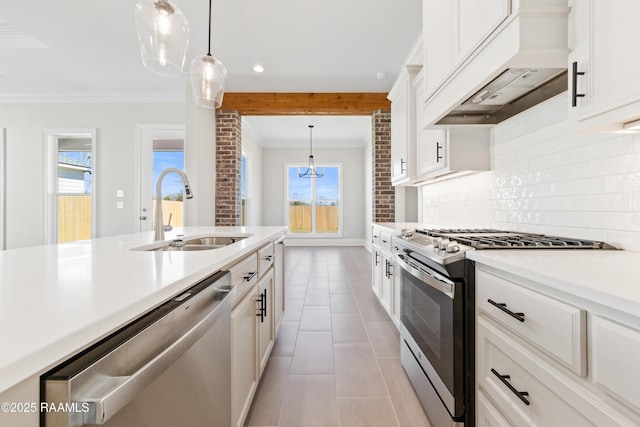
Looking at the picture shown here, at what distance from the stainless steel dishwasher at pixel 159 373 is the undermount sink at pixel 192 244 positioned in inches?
27.8

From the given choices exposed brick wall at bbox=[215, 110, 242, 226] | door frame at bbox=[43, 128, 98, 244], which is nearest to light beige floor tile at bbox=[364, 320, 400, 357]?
exposed brick wall at bbox=[215, 110, 242, 226]

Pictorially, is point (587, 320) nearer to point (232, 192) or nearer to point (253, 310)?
point (253, 310)

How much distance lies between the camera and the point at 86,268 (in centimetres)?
89

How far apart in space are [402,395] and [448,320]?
0.77 metres

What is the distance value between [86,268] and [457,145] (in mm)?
2216

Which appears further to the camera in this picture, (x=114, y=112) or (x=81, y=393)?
(x=114, y=112)

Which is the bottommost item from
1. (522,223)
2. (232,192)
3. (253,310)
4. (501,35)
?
(253,310)

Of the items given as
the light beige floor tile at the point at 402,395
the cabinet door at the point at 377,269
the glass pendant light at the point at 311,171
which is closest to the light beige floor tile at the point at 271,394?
the light beige floor tile at the point at 402,395

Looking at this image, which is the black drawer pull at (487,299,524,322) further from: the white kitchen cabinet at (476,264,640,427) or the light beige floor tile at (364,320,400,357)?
the light beige floor tile at (364,320,400,357)

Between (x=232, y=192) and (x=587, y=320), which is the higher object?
(x=232, y=192)

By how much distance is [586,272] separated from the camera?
805 mm

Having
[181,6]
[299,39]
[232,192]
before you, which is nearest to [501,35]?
[299,39]

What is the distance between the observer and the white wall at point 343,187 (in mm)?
8031

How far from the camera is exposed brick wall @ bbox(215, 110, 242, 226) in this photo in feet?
14.9
